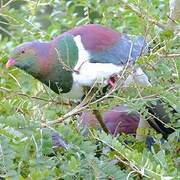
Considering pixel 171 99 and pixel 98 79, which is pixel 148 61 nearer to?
pixel 171 99

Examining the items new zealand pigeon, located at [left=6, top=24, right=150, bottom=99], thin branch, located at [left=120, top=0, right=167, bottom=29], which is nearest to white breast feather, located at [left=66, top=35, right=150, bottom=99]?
new zealand pigeon, located at [left=6, top=24, right=150, bottom=99]

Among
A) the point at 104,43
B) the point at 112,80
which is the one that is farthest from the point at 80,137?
the point at 104,43

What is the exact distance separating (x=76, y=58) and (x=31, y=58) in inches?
4.0

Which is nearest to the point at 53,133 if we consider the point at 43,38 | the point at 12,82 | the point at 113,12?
the point at 12,82

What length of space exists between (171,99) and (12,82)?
51 centimetres

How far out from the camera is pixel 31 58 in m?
1.60

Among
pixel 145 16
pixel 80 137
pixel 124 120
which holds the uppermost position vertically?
pixel 145 16

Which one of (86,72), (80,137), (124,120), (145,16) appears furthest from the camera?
(124,120)

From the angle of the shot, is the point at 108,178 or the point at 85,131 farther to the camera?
the point at 85,131

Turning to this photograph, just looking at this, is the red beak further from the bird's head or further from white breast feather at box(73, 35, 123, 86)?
white breast feather at box(73, 35, 123, 86)

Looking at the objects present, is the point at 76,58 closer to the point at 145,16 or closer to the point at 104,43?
the point at 104,43

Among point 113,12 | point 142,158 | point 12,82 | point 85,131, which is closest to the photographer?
point 142,158

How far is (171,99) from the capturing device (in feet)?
4.37

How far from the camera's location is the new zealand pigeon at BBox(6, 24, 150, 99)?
5.15ft
